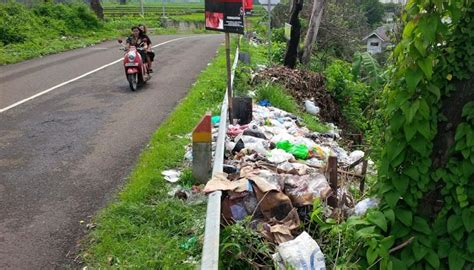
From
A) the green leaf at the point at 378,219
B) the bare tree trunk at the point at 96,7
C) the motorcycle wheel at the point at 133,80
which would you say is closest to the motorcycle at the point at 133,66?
the motorcycle wheel at the point at 133,80

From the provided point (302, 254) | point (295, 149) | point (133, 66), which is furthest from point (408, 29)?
point (133, 66)

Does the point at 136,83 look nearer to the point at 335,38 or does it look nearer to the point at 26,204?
the point at 26,204

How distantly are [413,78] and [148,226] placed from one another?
116 inches

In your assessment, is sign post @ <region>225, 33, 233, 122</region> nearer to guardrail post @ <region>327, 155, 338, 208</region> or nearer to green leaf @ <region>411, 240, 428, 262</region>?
guardrail post @ <region>327, 155, 338, 208</region>

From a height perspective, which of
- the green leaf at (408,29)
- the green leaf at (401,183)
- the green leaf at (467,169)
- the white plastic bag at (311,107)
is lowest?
the white plastic bag at (311,107)

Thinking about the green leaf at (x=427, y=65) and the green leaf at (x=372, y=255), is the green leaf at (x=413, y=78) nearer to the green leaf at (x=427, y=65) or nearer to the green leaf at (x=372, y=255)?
the green leaf at (x=427, y=65)

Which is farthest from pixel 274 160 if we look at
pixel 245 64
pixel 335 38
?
pixel 335 38

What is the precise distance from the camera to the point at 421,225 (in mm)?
3621

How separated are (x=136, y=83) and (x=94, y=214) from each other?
7.30 m

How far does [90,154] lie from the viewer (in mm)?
7145

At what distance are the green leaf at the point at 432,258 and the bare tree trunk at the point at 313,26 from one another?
11.7 metres

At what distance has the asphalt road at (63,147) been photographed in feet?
15.8

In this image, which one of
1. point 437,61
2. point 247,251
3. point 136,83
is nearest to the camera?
point 437,61

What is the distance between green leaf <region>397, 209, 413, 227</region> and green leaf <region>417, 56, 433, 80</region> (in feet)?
3.40
